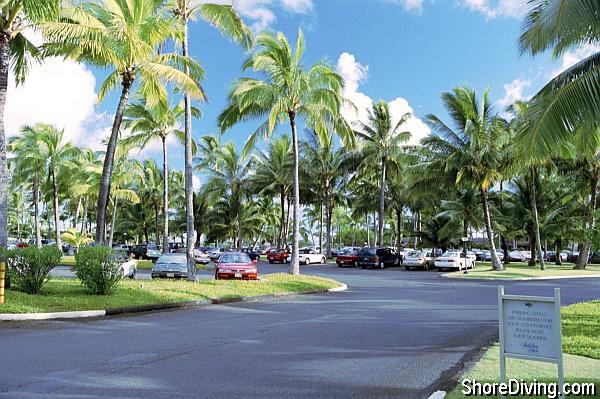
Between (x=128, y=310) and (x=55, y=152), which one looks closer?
(x=128, y=310)

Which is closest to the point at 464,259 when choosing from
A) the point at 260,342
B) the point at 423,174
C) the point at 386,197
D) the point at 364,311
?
the point at 423,174

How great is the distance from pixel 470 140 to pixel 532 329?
28.3m

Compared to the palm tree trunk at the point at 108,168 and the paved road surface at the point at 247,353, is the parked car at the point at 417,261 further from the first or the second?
the palm tree trunk at the point at 108,168

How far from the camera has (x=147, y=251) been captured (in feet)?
155

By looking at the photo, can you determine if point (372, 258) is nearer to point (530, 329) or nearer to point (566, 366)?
point (566, 366)

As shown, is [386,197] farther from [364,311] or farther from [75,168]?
[364,311]

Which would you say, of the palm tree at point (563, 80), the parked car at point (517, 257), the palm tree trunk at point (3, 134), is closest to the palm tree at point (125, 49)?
the palm tree trunk at point (3, 134)

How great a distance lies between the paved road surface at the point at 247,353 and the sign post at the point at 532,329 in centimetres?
151

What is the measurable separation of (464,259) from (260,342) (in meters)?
32.3

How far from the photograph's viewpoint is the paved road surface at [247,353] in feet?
21.3

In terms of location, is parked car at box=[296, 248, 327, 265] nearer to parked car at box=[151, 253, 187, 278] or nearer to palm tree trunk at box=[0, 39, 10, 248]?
parked car at box=[151, 253, 187, 278]

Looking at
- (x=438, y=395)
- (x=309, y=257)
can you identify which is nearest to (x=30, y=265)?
(x=438, y=395)

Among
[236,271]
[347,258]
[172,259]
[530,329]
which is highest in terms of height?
[172,259]

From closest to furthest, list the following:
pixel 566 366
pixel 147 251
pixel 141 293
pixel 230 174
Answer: pixel 566 366 < pixel 141 293 < pixel 147 251 < pixel 230 174
